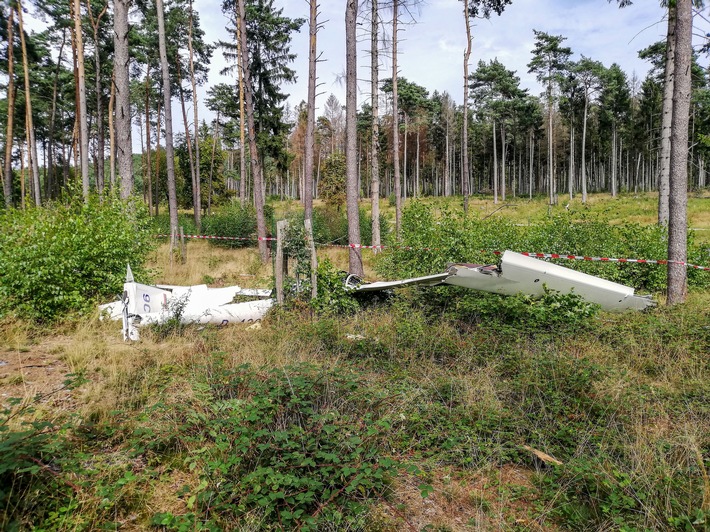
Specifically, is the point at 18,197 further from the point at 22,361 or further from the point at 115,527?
the point at 115,527

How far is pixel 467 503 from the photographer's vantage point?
9.55 ft

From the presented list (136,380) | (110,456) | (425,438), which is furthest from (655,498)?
(136,380)

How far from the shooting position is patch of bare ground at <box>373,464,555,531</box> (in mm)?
2635

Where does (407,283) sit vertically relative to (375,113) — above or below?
below

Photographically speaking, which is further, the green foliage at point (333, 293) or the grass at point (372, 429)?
the green foliage at point (333, 293)

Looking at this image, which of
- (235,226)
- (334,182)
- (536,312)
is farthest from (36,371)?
(334,182)

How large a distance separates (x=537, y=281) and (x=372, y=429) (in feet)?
14.3

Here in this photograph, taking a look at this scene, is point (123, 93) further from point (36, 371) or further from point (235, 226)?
point (235, 226)

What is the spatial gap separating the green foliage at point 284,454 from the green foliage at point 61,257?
15.0ft

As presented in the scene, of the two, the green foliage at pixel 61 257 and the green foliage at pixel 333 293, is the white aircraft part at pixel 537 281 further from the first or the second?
the green foliage at pixel 61 257

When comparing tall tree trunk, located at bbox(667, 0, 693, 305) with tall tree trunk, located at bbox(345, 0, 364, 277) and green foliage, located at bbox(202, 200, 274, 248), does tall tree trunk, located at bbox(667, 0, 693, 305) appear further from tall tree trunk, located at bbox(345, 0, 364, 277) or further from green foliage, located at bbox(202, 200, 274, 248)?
green foliage, located at bbox(202, 200, 274, 248)

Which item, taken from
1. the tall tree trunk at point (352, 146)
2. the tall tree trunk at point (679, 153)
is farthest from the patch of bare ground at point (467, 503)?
the tall tree trunk at point (352, 146)

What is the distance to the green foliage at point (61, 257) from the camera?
21.7 ft

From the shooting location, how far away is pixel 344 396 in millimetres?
3820
